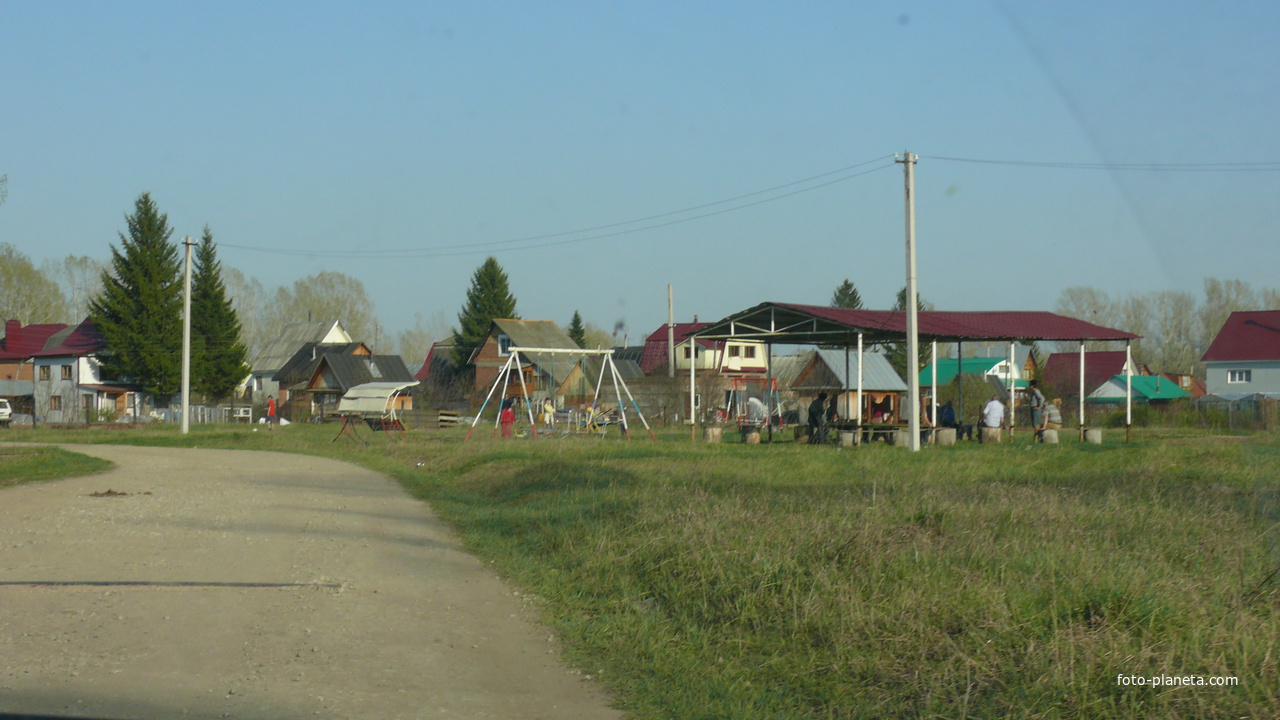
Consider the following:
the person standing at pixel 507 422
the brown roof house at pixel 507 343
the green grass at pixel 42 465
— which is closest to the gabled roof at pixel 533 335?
the brown roof house at pixel 507 343

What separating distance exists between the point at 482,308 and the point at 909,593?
72.3m

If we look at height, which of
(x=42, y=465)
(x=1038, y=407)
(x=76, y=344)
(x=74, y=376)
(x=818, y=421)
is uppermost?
(x=76, y=344)

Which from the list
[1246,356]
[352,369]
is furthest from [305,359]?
[1246,356]

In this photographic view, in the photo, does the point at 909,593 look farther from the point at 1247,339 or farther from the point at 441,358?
the point at 441,358

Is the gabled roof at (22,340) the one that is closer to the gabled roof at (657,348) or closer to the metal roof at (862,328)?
the gabled roof at (657,348)

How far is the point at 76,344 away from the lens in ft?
234

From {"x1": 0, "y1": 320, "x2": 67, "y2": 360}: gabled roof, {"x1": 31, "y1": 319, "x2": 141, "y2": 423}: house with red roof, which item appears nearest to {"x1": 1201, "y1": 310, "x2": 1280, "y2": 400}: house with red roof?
{"x1": 31, "y1": 319, "x2": 141, "y2": 423}: house with red roof

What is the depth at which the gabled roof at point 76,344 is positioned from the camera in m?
70.4

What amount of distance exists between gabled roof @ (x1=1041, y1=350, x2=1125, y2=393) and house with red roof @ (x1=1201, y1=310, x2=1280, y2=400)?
326 inches

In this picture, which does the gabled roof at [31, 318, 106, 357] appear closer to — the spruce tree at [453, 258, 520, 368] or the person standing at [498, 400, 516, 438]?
the spruce tree at [453, 258, 520, 368]

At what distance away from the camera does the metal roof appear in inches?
1161

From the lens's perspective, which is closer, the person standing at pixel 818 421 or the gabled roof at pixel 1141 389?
the person standing at pixel 818 421

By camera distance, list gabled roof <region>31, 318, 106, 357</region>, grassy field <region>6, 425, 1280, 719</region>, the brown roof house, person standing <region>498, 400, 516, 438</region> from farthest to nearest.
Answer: the brown roof house, gabled roof <region>31, 318, 106, 357</region>, person standing <region>498, 400, 516, 438</region>, grassy field <region>6, 425, 1280, 719</region>

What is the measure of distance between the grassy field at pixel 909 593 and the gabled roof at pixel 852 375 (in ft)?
155
